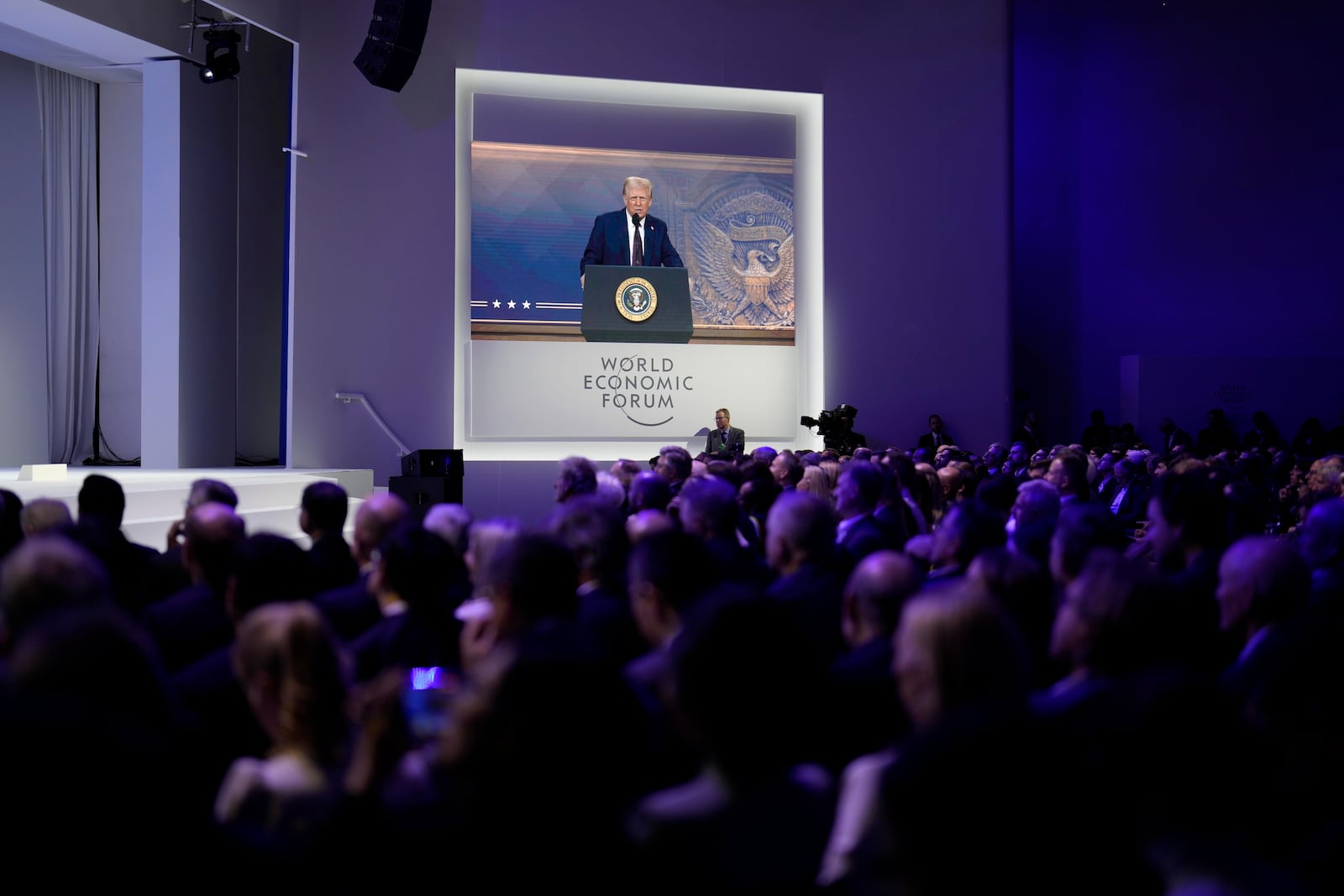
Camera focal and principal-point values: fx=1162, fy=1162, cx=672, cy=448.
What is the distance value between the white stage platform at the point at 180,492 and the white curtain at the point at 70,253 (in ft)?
3.44

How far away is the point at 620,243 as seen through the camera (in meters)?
11.5

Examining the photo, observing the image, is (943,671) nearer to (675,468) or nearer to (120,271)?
(675,468)

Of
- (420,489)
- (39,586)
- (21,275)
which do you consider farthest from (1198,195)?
(39,586)

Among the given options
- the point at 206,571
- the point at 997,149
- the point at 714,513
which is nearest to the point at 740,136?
the point at 997,149

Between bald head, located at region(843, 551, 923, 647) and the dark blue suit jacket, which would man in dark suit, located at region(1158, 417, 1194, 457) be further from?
bald head, located at region(843, 551, 923, 647)

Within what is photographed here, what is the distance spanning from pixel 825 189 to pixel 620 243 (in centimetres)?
234

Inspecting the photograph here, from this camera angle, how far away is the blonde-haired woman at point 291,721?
1746 millimetres

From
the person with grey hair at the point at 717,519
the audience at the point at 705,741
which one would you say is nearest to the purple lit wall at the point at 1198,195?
the person with grey hair at the point at 717,519

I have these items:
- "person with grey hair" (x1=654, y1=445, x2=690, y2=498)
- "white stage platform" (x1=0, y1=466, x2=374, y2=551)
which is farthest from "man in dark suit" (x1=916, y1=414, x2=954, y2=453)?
"person with grey hair" (x1=654, y1=445, x2=690, y2=498)

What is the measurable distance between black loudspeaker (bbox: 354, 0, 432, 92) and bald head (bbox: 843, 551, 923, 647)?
7.75 meters

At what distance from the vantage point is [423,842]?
1653mm

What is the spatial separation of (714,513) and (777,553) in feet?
1.71

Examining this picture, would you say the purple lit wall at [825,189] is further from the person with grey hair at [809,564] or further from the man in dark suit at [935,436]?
the person with grey hair at [809,564]

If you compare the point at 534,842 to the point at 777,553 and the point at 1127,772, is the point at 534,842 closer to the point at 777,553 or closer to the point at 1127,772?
the point at 1127,772
